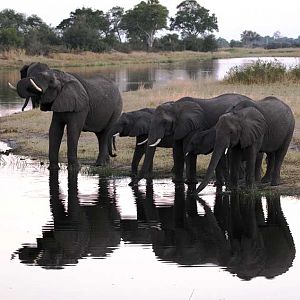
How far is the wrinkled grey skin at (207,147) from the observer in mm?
11211

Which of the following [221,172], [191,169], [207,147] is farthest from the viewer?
[191,169]

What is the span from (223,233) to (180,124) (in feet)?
10.3

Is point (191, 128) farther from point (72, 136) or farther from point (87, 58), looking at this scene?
point (87, 58)

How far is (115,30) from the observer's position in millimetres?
101750

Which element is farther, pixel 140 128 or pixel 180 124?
pixel 140 128

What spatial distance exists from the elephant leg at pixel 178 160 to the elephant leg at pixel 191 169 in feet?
0.52

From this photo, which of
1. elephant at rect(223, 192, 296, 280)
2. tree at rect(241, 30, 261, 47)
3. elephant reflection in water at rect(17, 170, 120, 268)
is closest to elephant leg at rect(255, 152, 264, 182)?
elephant at rect(223, 192, 296, 280)

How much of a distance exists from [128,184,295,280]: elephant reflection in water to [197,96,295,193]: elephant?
1.42ft

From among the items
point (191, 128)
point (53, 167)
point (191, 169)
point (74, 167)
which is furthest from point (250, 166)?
point (53, 167)

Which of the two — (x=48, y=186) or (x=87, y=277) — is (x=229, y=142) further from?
(x=87, y=277)

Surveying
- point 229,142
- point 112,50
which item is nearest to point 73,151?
point 229,142

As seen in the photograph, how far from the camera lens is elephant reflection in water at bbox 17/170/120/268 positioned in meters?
7.79

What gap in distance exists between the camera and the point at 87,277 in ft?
23.1

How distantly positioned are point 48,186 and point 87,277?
4.77 metres
